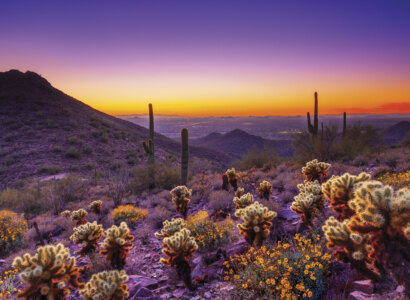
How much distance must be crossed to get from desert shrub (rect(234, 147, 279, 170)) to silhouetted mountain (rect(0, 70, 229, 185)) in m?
13.4

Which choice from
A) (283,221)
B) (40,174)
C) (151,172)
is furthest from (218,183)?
(40,174)

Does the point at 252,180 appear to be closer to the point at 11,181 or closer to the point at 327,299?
the point at 327,299

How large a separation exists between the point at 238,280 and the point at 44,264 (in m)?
2.84

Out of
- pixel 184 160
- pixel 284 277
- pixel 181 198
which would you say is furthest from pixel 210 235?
pixel 184 160

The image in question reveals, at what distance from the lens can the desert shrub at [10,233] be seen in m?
7.67

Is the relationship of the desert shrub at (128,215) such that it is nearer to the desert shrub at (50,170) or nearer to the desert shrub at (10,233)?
the desert shrub at (10,233)

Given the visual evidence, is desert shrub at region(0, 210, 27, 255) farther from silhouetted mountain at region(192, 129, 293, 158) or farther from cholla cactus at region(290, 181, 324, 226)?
silhouetted mountain at region(192, 129, 293, 158)

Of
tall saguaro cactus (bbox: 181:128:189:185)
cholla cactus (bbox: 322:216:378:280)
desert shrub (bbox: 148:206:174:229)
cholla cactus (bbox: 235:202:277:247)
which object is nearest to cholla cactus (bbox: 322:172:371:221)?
cholla cactus (bbox: 322:216:378:280)

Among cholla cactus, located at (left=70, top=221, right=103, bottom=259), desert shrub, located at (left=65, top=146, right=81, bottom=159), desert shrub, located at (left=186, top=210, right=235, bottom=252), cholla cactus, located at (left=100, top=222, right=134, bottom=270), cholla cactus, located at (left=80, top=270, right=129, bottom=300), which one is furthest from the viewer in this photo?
desert shrub, located at (left=65, top=146, right=81, bottom=159)

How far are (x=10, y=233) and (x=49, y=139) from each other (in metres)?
26.9

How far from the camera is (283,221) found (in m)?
6.68

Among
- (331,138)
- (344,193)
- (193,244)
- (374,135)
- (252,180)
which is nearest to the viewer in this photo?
(344,193)

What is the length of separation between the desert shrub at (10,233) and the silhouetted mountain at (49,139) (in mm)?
16139

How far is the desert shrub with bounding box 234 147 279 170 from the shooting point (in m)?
20.5
